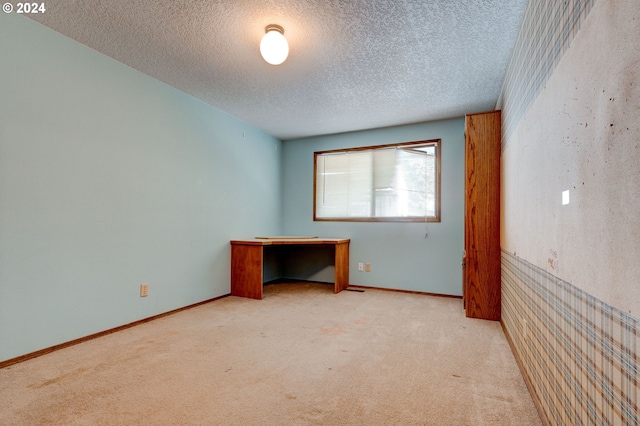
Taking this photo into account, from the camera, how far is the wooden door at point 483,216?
2832mm

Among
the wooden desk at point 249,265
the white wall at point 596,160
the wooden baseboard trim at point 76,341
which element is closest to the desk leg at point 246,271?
the wooden desk at point 249,265

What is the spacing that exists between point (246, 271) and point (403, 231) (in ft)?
7.11

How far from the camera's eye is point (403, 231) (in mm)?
4109

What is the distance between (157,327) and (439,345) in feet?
7.82

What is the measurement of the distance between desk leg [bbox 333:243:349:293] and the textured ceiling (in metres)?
1.89

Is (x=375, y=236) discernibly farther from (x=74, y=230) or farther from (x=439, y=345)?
(x=74, y=230)

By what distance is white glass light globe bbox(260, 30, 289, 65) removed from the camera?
80.8 inches

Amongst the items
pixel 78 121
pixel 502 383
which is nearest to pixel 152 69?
pixel 78 121

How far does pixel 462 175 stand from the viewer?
3.82 meters

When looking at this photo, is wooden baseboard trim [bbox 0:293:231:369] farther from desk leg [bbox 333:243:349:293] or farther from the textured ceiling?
the textured ceiling

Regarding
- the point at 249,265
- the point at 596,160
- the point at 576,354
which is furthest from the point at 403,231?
the point at 596,160

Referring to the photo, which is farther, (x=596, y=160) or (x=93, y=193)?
(x=93, y=193)

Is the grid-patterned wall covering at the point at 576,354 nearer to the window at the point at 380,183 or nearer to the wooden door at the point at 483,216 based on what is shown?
the wooden door at the point at 483,216

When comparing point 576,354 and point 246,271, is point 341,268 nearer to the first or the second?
point 246,271
